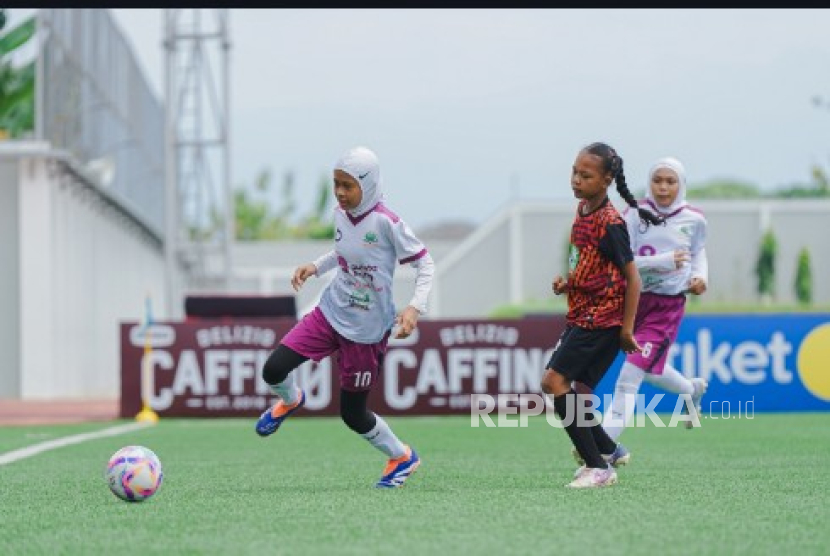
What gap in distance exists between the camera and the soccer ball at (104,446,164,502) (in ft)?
25.1

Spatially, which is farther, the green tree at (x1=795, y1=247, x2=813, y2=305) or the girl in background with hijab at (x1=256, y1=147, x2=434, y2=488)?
the green tree at (x1=795, y1=247, x2=813, y2=305)

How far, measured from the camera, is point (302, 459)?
11.1 meters

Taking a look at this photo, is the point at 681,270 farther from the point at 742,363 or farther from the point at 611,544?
the point at 742,363

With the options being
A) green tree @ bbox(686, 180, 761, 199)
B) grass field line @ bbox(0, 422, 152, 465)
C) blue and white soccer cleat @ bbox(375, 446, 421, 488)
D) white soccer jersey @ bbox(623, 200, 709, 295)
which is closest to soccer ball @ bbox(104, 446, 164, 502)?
blue and white soccer cleat @ bbox(375, 446, 421, 488)

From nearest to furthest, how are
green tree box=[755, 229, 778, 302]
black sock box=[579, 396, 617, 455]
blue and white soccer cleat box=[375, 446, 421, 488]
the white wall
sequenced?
blue and white soccer cleat box=[375, 446, 421, 488] < black sock box=[579, 396, 617, 455] < the white wall < green tree box=[755, 229, 778, 302]

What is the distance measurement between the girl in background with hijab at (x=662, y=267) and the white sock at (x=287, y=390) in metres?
2.15

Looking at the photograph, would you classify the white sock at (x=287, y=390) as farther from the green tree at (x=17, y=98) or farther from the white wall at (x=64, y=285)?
the green tree at (x=17, y=98)

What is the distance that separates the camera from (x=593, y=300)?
8484 mm

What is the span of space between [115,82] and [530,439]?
23451mm

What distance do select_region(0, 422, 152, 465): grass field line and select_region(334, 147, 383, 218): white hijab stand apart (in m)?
3.86

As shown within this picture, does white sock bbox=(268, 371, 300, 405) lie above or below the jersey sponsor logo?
below

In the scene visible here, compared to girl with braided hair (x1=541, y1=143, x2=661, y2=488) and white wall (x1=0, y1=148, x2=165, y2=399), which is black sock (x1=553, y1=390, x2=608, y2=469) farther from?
white wall (x1=0, y1=148, x2=165, y2=399)

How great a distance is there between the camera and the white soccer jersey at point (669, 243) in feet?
34.3
